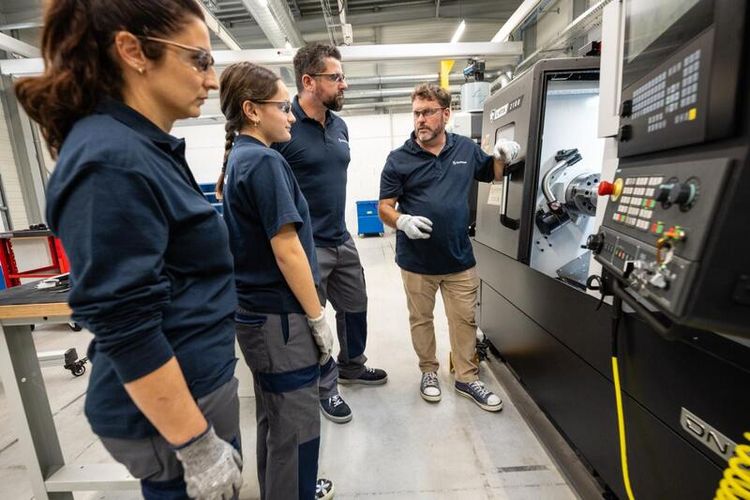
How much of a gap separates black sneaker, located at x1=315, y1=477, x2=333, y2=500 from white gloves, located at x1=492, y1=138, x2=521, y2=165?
1.55 meters

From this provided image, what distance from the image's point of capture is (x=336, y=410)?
6.05ft

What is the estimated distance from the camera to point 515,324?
1832 millimetres

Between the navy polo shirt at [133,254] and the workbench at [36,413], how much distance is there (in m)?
0.81

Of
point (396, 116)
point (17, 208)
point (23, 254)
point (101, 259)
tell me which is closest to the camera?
point (101, 259)

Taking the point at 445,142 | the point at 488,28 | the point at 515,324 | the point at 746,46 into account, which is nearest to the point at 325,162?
the point at 445,142

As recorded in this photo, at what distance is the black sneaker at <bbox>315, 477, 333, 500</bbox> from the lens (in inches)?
54.1

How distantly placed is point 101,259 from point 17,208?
6615 millimetres

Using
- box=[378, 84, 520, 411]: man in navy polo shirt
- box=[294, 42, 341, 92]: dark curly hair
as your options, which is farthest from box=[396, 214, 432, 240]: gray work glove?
box=[294, 42, 341, 92]: dark curly hair

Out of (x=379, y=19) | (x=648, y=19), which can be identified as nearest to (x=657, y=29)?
(x=648, y=19)

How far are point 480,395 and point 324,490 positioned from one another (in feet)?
2.94

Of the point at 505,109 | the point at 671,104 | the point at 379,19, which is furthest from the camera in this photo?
the point at 379,19

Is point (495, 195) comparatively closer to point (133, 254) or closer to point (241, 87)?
point (241, 87)

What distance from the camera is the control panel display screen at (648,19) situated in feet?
2.31

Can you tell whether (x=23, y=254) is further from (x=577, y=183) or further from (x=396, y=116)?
(x=396, y=116)
